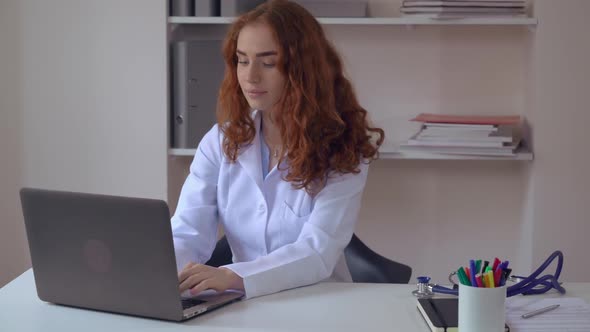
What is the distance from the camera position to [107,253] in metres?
1.42

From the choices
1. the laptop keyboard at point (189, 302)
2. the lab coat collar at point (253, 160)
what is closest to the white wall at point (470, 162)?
the lab coat collar at point (253, 160)

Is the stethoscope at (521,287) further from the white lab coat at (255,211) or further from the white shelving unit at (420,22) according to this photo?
the white shelving unit at (420,22)

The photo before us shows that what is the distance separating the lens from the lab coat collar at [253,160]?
2.01 metres

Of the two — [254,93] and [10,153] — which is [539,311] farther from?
[10,153]

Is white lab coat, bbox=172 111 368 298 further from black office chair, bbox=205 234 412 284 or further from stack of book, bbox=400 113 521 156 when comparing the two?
stack of book, bbox=400 113 521 156

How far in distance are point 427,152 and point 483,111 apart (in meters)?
0.36

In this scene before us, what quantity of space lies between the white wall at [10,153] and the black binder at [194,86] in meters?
0.55

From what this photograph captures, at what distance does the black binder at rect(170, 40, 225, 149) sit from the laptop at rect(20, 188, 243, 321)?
51.9 inches

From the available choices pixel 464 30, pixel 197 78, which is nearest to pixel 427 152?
pixel 464 30

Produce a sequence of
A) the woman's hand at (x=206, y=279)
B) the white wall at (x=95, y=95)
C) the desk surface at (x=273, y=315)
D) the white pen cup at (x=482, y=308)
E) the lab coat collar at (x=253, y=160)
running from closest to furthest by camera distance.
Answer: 1. the white pen cup at (x=482, y=308)
2. the desk surface at (x=273, y=315)
3. the woman's hand at (x=206, y=279)
4. the lab coat collar at (x=253, y=160)
5. the white wall at (x=95, y=95)

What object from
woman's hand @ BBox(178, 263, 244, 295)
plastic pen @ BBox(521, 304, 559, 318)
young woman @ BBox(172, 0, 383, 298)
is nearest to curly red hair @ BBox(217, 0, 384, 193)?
young woman @ BBox(172, 0, 383, 298)

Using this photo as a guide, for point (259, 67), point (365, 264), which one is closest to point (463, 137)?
point (365, 264)

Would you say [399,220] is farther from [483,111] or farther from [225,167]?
[225,167]

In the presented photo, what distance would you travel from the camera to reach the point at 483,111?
2.96 m
